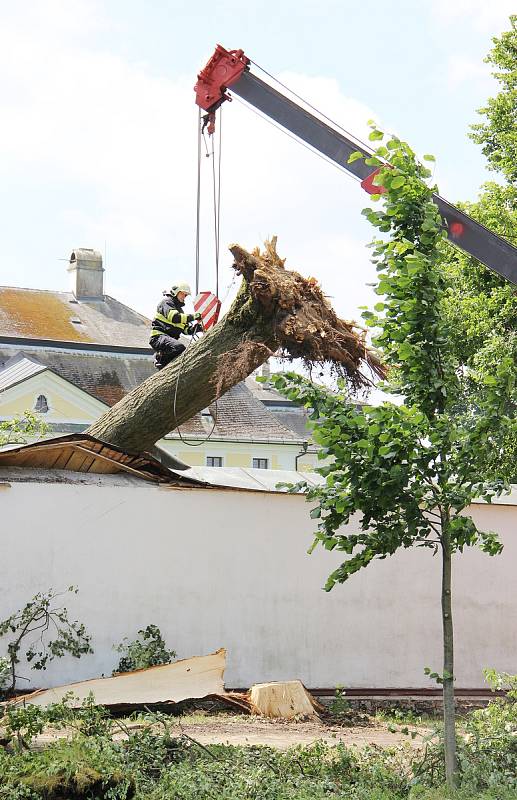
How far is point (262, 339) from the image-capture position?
1074 cm

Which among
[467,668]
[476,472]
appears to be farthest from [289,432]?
[476,472]

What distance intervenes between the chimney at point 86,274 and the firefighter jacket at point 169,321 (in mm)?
38200

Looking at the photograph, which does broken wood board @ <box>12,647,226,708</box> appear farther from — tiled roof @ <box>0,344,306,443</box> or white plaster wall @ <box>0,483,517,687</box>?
tiled roof @ <box>0,344,306,443</box>

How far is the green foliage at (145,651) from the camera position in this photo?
1114 centimetres

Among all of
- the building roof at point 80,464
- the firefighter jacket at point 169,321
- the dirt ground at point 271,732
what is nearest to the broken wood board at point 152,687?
the dirt ground at point 271,732

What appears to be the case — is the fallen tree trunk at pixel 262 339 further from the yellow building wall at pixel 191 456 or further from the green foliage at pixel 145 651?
the yellow building wall at pixel 191 456

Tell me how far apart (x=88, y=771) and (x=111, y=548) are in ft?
15.6

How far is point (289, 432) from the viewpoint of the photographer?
4572 centimetres

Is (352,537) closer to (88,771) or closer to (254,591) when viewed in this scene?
(88,771)

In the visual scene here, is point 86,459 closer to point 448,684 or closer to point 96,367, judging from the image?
point 448,684

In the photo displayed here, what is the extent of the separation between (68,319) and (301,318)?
37311mm

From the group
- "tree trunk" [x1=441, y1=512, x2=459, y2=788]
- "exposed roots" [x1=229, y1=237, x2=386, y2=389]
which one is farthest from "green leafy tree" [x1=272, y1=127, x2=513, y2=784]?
"exposed roots" [x1=229, y1=237, x2=386, y2=389]

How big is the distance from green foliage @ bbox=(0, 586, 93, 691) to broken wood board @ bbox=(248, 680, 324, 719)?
1.75 metres

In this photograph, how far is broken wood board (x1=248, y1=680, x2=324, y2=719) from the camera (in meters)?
10.3
